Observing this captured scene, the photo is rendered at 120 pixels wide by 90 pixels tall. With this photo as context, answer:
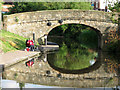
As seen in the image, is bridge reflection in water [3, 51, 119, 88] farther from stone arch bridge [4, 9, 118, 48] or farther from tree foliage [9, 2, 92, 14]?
tree foliage [9, 2, 92, 14]

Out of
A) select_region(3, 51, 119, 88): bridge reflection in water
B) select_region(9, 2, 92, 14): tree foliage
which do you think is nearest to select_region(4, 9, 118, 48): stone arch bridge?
select_region(3, 51, 119, 88): bridge reflection in water

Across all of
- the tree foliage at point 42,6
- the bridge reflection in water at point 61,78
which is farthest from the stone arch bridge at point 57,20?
the tree foliage at point 42,6

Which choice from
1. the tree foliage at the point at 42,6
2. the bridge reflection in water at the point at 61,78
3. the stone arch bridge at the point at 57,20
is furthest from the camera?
the tree foliage at the point at 42,6

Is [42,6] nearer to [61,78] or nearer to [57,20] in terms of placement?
[57,20]

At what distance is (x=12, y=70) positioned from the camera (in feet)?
36.4

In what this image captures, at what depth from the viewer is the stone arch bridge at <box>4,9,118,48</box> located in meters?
20.9

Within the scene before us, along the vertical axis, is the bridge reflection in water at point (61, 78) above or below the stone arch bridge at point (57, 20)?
below

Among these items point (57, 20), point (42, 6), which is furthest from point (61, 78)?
point (42, 6)

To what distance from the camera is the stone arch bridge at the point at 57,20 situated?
20938 millimetres

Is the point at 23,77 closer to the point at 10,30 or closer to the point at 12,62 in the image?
the point at 12,62

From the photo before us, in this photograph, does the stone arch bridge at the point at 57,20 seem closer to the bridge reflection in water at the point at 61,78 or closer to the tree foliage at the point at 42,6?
the bridge reflection in water at the point at 61,78

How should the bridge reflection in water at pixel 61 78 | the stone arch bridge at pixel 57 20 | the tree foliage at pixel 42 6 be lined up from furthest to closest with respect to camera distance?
the tree foliage at pixel 42 6
the stone arch bridge at pixel 57 20
the bridge reflection in water at pixel 61 78

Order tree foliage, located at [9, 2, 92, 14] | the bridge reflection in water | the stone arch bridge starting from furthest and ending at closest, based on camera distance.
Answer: tree foliage, located at [9, 2, 92, 14] → the stone arch bridge → the bridge reflection in water

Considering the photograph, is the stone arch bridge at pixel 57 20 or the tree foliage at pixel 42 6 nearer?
the stone arch bridge at pixel 57 20
